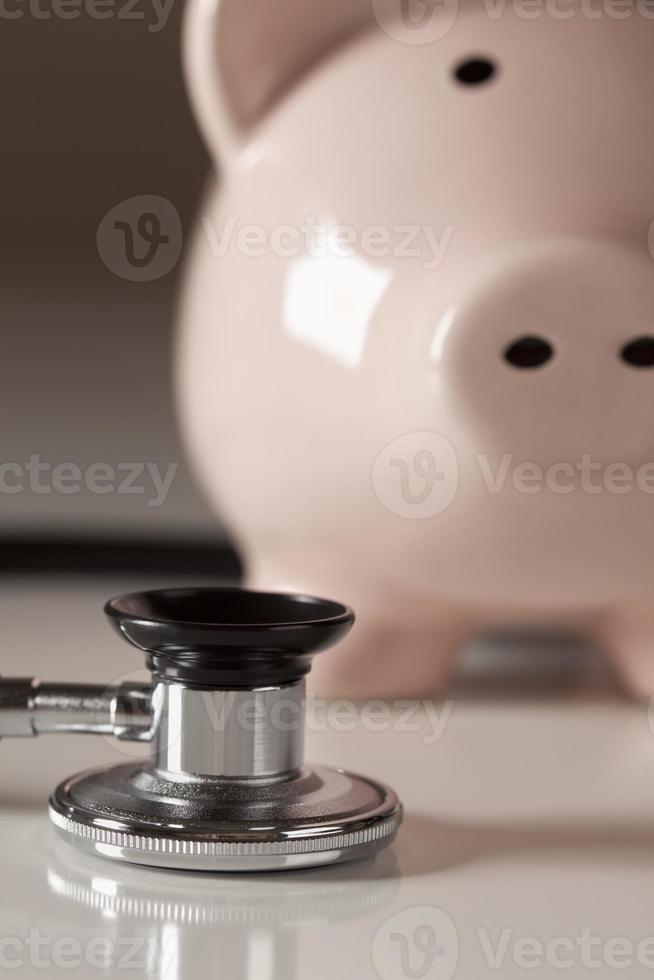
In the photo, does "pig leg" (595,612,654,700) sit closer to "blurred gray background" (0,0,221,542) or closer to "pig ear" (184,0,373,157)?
"pig ear" (184,0,373,157)

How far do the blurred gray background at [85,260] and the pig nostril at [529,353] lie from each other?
0.94 meters

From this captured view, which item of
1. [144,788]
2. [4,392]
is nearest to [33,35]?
[4,392]

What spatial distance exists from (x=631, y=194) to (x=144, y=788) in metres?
0.47

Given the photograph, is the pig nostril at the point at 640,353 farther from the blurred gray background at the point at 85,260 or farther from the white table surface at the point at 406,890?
the blurred gray background at the point at 85,260

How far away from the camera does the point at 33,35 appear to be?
1633mm

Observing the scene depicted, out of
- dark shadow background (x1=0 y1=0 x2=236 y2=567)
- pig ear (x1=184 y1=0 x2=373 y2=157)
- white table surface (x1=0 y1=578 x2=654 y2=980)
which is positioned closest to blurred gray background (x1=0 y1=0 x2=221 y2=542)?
dark shadow background (x1=0 y1=0 x2=236 y2=567)

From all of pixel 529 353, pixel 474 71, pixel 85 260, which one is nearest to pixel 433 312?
pixel 529 353

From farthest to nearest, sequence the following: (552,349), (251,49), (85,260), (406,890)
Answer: (85,260) → (251,49) → (552,349) → (406,890)

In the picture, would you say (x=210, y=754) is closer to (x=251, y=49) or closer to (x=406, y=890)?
(x=406, y=890)

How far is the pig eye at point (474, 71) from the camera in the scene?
839mm

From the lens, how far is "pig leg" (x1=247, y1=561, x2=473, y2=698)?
896mm

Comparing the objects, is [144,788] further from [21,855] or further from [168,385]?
[168,385]

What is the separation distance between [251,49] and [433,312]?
245mm

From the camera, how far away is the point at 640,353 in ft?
2.60
